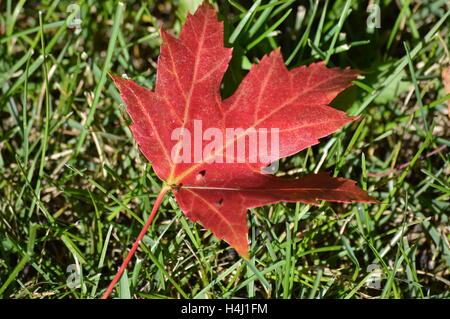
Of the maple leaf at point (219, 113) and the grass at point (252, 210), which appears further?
the grass at point (252, 210)

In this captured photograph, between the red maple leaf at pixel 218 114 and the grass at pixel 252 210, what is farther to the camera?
the grass at pixel 252 210

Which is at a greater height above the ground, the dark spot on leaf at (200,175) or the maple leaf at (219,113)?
the maple leaf at (219,113)

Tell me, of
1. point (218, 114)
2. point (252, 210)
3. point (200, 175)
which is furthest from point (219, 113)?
point (252, 210)

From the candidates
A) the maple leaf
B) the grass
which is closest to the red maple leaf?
the maple leaf

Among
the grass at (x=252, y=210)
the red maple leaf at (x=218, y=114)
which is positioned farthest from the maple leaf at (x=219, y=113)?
the grass at (x=252, y=210)

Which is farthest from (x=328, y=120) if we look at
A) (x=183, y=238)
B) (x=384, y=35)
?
(x=384, y=35)

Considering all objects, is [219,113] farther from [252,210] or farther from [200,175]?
[252,210]

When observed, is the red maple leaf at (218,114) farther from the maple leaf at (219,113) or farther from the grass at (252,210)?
the grass at (252,210)

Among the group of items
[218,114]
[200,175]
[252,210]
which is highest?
[218,114]
